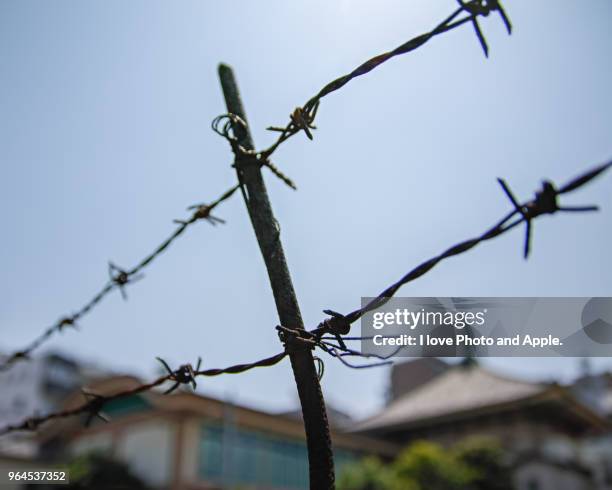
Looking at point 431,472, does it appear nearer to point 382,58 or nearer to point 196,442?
point 196,442

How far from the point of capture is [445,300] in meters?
3.21

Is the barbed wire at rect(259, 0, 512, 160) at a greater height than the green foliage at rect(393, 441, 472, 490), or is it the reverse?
the barbed wire at rect(259, 0, 512, 160)

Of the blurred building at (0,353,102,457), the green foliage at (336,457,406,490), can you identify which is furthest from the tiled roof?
the blurred building at (0,353,102,457)

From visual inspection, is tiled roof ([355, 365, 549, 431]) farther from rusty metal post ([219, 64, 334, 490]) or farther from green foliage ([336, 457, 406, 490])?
rusty metal post ([219, 64, 334, 490])

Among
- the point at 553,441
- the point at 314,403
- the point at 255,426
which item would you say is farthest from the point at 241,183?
the point at 553,441

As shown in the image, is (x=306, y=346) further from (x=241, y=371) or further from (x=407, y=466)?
(x=407, y=466)

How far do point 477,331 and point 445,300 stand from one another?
0.89ft

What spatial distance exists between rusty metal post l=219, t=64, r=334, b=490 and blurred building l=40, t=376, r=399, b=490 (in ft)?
37.2

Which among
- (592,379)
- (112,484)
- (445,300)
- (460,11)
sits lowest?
(112,484)

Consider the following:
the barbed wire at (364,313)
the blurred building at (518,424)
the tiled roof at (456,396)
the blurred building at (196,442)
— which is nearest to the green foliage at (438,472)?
the blurred building at (518,424)

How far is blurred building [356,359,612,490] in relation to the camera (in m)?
15.6

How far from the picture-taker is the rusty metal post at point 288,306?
1636 mm

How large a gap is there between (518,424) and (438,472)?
12.2 feet

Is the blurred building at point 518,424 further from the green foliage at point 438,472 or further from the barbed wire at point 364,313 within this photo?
the barbed wire at point 364,313
